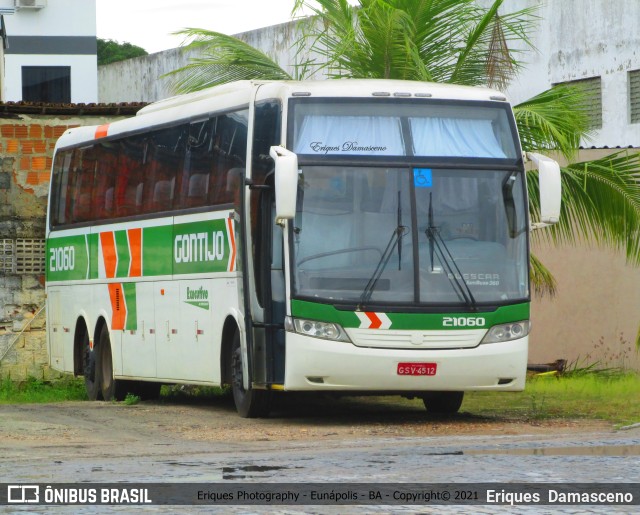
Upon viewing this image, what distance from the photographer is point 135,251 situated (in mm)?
17828

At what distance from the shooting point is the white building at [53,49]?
4622 centimetres

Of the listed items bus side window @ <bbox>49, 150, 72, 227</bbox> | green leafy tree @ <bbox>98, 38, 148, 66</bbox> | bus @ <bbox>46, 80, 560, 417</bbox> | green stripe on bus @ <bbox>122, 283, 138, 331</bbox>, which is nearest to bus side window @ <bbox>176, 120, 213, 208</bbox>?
bus @ <bbox>46, 80, 560, 417</bbox>

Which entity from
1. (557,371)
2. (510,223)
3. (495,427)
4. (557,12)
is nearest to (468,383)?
(495,427)

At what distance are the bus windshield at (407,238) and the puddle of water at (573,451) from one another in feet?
9.42

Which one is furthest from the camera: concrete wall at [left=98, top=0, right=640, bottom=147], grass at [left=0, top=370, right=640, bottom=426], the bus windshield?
concrete wall at [left=98, top=0, right=640, bottom=147]

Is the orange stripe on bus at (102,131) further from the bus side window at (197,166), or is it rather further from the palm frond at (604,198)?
the palm frond at (604,198)

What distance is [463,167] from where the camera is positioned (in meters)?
14.3

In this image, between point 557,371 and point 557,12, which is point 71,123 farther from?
point 557,12

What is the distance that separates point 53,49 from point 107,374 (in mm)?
29020

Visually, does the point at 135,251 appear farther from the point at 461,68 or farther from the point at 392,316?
the point at 461,68

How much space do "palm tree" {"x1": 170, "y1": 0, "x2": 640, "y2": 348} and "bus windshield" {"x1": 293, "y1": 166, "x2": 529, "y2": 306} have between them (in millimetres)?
4625

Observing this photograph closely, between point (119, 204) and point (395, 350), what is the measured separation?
5.63 meters

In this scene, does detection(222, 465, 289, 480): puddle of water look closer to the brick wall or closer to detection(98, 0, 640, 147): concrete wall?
the brick wall

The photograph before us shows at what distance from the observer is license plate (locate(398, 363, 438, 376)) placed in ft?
45.2
